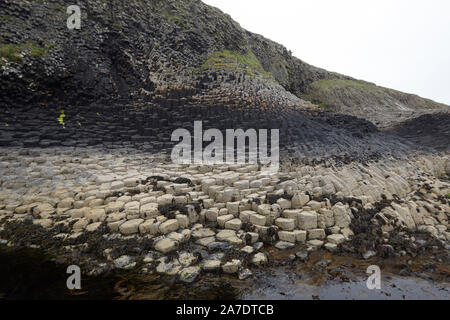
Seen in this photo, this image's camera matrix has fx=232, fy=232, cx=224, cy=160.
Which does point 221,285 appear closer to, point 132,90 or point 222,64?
point 132,90

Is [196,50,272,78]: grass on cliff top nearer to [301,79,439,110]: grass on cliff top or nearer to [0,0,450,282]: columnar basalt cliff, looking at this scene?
[0,0,450,282]: columnar basalt cliff

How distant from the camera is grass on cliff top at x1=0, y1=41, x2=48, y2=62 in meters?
10.5

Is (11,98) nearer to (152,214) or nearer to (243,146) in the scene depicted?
(152,214)

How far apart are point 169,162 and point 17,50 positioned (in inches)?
371

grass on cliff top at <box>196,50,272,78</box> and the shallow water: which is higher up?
grass on cliff top at <box>196,50,272,78</box>

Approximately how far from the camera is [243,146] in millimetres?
10000


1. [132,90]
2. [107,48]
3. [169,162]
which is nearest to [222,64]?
[132,90]

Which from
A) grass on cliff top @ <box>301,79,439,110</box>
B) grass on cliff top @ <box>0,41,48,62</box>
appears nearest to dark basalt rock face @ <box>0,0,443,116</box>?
grass on cliff top @ <box>0,41,48,62</box>

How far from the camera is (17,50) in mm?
10859

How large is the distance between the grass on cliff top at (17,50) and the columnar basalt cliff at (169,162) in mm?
67

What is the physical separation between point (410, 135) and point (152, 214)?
20.3m

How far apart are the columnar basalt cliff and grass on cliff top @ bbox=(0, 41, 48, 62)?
7 cm
